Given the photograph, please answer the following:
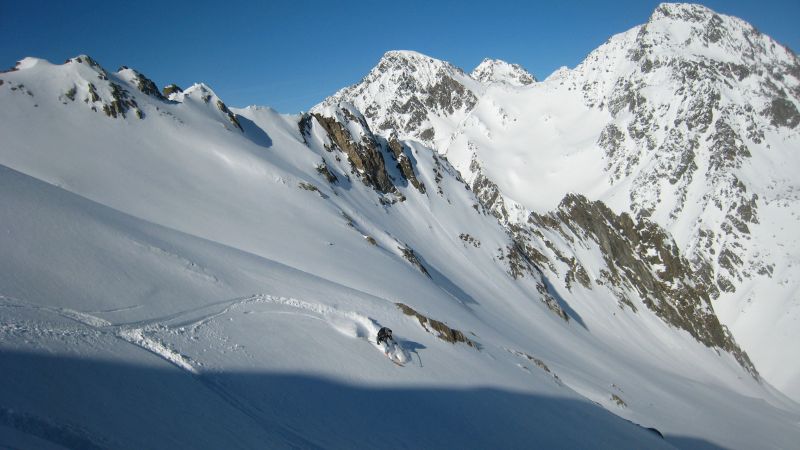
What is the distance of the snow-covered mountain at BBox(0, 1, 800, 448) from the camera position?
9453mm

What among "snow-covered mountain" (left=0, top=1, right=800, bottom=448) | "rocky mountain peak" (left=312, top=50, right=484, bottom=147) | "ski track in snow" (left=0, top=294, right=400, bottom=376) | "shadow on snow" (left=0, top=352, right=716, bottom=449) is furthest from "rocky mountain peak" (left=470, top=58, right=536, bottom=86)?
"shadow on snow" (left=0, top=352, right=716, bottom=449)

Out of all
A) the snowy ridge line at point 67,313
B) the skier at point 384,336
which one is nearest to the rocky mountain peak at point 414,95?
the skier at point 384,336

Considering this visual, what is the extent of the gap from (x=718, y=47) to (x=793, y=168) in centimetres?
4837

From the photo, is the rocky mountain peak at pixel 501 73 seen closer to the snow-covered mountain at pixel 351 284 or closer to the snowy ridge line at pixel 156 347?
the snow-covered mountain at pixel 351 284

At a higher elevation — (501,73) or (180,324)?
(501,73)

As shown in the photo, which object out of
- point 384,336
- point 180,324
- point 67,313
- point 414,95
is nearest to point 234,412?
point 180,324

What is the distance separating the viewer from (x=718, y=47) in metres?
144

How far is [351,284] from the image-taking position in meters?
26.2

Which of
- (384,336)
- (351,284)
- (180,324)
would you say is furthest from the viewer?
(351,284)

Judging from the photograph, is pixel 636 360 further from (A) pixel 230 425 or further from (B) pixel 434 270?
(A) pixel 230 425

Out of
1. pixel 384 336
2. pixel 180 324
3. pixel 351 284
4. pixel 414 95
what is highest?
pixel 414 95

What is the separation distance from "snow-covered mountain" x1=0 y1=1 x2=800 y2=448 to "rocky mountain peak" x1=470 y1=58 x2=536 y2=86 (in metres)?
69.6

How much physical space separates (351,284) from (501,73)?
17846 centimetres

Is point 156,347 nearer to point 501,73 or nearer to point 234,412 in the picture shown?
point 234,412
